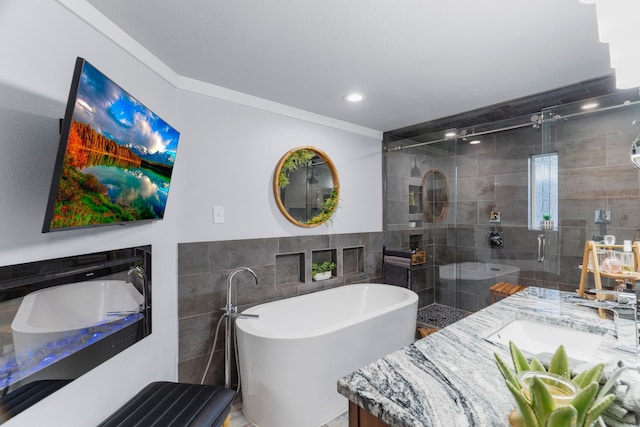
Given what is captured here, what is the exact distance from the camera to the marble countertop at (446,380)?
0.73 metres

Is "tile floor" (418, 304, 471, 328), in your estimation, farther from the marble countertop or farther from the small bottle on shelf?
the marble countertop

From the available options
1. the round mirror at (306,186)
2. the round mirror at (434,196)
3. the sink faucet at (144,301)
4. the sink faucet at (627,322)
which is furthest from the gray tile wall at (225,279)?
the sink faucet at (627,322)

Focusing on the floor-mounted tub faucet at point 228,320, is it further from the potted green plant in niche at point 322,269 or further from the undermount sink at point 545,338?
the undermount sink at point 545,338

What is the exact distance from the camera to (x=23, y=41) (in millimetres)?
1108

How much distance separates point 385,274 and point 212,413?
2490mm

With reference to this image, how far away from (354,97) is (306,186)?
966 millimetres

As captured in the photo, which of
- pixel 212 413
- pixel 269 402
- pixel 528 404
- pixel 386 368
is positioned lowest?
pixel 269 402

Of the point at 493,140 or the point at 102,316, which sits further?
the point at 493,140

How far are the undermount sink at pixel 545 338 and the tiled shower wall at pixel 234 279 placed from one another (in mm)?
1812

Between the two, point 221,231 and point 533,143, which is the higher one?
point 533,143

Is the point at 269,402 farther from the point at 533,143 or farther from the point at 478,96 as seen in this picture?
the point at 533,143

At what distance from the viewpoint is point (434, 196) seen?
12.0 feet

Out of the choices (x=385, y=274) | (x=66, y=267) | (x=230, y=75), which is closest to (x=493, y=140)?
(x=385, y=274)

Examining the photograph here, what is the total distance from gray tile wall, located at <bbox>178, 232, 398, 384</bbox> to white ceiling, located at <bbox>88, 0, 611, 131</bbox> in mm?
1350
